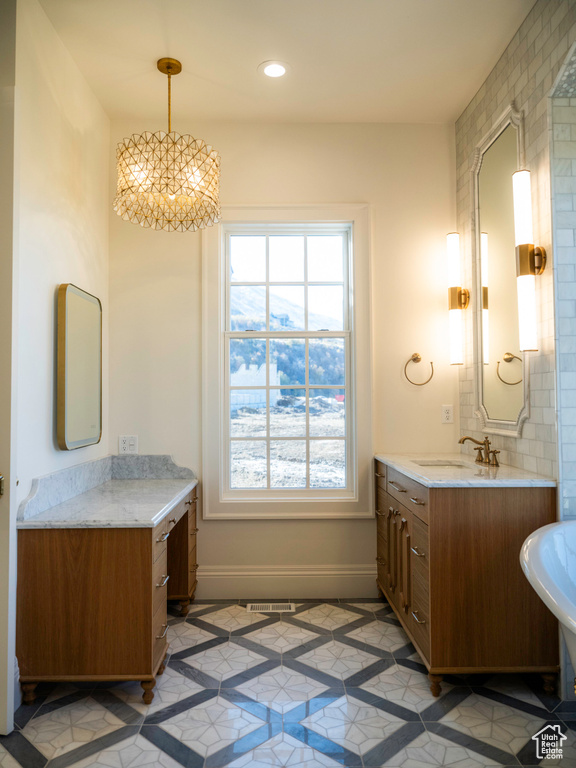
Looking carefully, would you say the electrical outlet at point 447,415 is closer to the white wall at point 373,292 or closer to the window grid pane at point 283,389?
the white wall at point 373,292

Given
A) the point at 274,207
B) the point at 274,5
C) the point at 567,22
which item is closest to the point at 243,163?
the point at 274,207

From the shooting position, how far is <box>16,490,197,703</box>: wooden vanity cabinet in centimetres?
227

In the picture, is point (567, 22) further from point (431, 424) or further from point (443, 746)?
point (443, 746)

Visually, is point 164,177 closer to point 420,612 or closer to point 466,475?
point 466,475

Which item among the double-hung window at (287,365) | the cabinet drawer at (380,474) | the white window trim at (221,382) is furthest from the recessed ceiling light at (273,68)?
the cabinet drawer at (380,474)

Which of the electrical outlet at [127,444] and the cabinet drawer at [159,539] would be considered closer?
the cabinet drawer at [159,539]

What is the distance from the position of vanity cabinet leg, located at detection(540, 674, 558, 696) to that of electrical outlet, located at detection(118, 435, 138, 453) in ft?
8.07

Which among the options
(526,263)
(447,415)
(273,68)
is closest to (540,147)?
(526,263)

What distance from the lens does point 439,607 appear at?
2.37 meters

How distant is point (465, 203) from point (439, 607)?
234 cm

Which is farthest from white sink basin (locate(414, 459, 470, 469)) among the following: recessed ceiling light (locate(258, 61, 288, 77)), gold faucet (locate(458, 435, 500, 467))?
recessed ceiling light (locate(258, 61, 288, 77))

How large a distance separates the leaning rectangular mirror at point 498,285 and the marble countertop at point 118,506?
173cm

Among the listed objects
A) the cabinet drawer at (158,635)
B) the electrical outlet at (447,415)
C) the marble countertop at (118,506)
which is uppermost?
the electrical outlet at (447,415)

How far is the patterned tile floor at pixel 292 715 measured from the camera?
6.47 ft
